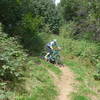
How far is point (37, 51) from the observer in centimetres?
1348

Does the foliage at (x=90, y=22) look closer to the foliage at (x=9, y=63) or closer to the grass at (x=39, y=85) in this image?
the grass at (x=39, y=85)

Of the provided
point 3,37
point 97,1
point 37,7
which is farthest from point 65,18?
point 3,37

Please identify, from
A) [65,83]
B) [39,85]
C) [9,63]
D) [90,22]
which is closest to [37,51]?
[65,83]

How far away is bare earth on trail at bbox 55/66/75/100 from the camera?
28.3 ft

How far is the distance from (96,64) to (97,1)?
5.14 metres

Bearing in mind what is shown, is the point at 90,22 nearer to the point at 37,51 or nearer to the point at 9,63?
the point at 37,51

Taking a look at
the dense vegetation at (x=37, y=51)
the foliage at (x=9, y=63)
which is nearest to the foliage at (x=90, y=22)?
the dense vegetation at (x=37, y=51)

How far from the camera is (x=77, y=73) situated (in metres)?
11.4

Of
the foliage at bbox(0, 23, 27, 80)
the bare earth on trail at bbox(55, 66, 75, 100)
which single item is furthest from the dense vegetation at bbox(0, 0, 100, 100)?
the bare earth on trail at bbox(55, 66, 75, 100)

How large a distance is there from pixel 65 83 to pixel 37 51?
4.00 meters

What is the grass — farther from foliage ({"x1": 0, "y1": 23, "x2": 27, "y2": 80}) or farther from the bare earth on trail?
foliage ({"x1": 0, "y1": 23, "x2": 27, "y2": 80})

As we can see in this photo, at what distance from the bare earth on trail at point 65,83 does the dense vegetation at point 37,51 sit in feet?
0.82

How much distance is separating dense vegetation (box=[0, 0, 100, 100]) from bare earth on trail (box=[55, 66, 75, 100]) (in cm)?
25

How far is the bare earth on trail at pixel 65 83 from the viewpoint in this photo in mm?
8612
